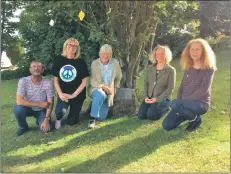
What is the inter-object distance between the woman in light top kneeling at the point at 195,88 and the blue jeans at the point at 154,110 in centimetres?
34

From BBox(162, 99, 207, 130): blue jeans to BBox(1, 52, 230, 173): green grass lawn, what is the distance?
0.30ft

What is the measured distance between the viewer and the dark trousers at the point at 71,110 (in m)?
4.63

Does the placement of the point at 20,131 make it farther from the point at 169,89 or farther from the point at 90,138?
the point at 169,89

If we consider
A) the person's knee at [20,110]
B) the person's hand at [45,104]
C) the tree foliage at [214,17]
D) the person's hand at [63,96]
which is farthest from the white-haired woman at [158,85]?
the tree foliage at [214,17]

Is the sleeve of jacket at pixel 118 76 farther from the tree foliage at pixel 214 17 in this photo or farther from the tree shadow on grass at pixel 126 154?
the tree foliage at pixel 214 17

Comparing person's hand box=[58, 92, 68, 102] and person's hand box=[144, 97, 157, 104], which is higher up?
person's hand box=[58, 92, 68, 102]

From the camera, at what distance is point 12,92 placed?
7.36 m

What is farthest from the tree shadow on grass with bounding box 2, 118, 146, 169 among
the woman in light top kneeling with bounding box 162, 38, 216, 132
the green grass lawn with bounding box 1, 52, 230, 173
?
the woman in light top kneeling with bounding box 162, 38, 216, 132

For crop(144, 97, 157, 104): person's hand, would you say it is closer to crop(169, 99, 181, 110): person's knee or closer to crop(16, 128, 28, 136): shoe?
crop(169, 99, 181, 110): person's knee

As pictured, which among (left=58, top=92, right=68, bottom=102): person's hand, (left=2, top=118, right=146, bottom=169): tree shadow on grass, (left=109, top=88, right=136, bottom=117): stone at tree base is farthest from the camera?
(left=109, top=88, right=136, bottom=117): stone at tree base

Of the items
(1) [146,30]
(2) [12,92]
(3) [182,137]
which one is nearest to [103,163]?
(3) [182,137]

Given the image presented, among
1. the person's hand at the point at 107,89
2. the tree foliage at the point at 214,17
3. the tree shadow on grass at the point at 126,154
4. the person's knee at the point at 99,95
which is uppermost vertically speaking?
the tree foliage at the point at 214,17

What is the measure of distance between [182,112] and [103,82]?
110 centimetres

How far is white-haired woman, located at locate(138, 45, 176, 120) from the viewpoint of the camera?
4.62 meters
